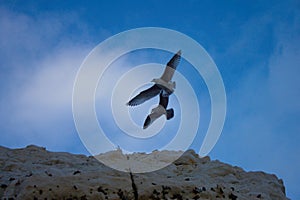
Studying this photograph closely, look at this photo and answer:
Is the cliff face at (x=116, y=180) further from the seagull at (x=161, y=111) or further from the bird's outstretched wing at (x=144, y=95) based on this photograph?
the bird's outstretched wing at (x=144, y=95)

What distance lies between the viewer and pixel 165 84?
A: 1656 cm

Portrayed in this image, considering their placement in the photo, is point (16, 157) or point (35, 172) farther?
point (16, 157)

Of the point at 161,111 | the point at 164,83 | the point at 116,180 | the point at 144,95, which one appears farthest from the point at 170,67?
the point at 116,180

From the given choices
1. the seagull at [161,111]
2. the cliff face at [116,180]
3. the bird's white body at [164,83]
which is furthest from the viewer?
the seagull at [161,111]

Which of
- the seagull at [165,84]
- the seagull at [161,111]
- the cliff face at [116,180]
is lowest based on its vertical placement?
the cliff face at [116,180]

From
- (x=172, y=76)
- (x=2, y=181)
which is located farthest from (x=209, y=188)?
(x=2, y=181)

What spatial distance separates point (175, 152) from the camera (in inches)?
699

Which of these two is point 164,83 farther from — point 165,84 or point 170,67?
point 170,67

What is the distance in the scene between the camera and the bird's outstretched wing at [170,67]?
16.7 metres

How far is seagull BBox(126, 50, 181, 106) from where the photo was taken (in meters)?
16.6

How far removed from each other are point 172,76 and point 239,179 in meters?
4.65

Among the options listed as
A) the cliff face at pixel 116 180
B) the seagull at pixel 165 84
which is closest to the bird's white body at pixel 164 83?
the seagull at pixel 165 84

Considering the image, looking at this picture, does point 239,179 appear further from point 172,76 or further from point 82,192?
point 82,192

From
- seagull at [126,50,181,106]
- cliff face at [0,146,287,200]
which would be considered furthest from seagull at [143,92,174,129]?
cliff face at [0,146,287,200]
